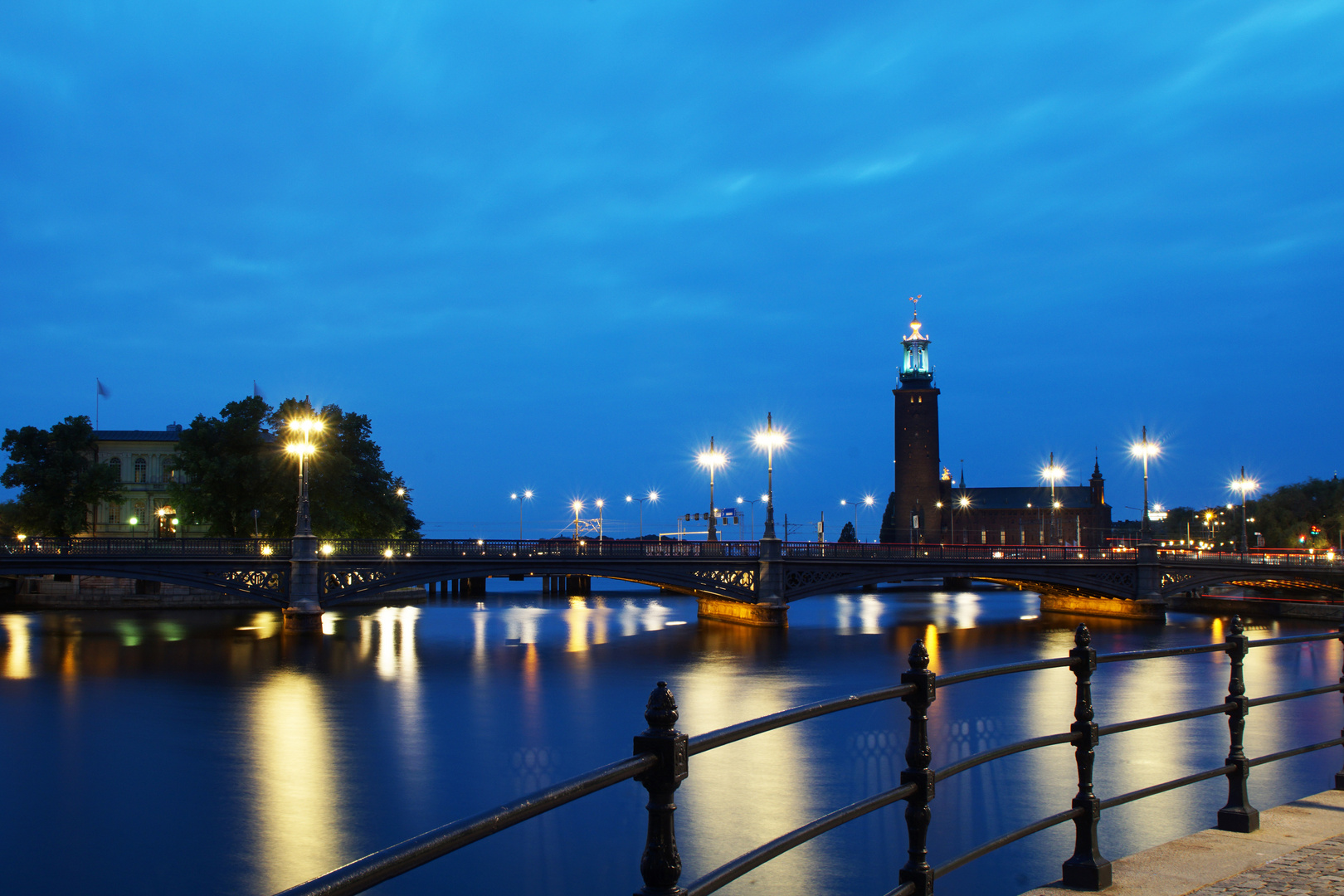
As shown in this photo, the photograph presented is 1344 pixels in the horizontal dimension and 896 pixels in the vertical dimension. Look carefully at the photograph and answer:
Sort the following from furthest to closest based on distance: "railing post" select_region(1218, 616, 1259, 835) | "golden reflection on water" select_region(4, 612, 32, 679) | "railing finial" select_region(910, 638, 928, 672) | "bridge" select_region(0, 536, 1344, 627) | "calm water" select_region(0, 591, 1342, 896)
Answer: "bridge" select_region(0, 536, 1344, 627) < "golden reflection on water" select_region(4, 612, 32, 679) < "calm water" select_region(0, 591, 1342, 896) < "railing post" select_region(1218, 616, 1259, 835) < "railing finial" select_region(910, 638, 928, 672)

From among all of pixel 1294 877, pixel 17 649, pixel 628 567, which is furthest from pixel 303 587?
pixel 1294 877

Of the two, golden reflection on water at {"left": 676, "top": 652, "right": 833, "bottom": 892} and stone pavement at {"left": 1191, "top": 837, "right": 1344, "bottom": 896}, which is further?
golden reflection on water at {"left": 676, "top": 652, "right": 833, "bottom": 892}

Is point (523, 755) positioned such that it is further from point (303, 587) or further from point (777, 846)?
point (303, 587)

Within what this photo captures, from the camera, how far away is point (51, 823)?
1964 cm

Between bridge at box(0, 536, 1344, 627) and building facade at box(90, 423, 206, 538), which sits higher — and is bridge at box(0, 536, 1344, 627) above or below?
below

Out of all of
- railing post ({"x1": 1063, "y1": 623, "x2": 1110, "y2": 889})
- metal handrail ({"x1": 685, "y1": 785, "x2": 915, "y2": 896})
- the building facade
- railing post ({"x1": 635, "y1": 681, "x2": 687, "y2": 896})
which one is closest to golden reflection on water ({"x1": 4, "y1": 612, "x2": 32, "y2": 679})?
the building facade

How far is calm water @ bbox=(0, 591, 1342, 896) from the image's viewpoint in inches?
697

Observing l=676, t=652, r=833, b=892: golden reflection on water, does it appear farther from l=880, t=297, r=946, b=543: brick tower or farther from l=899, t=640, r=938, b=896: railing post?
l=880, t=297, r=946, b=543: brick tower

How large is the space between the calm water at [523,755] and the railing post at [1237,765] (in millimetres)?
9804

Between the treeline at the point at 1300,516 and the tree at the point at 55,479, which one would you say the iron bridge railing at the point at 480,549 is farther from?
the treeline at the point at 1300,516

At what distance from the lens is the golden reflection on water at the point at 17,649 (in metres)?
38.7

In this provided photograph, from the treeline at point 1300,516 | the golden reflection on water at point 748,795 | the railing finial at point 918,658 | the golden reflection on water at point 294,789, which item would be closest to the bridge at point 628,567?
the golden reflection on water at point 294,789

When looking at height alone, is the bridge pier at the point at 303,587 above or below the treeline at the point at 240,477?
below

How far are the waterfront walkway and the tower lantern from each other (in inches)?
5027
